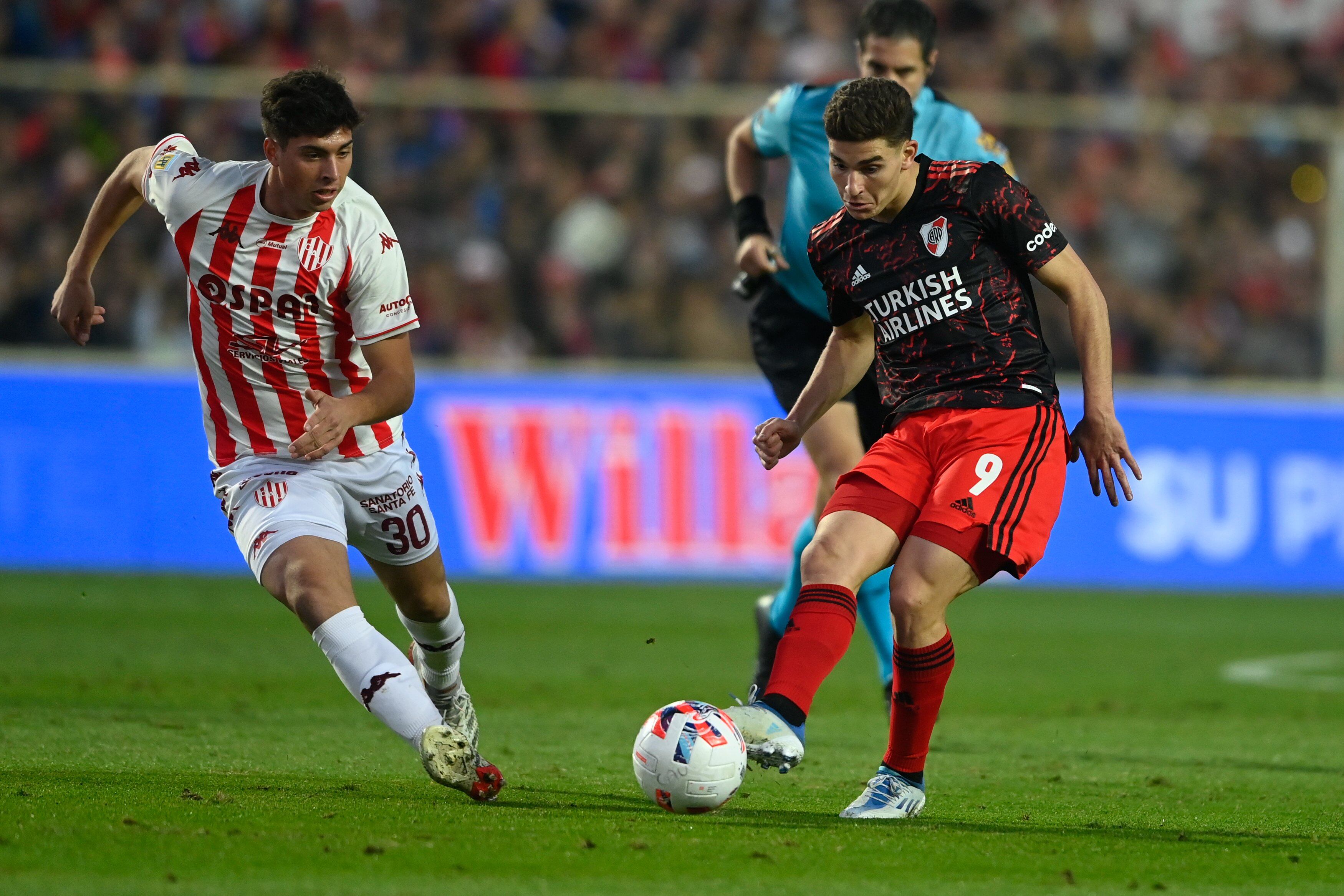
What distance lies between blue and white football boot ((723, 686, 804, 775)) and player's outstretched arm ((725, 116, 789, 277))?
2.19 metres

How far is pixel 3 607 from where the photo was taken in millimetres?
10023

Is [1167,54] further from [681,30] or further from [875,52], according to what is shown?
[875,52]

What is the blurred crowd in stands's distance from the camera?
11891 millimetres

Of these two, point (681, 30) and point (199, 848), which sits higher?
point (681, 30)

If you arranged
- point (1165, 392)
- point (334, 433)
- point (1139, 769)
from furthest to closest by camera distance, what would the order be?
point (1165, 392) < point (1139, 769) < point (334, 433)

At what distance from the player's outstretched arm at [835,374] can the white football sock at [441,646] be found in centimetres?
115

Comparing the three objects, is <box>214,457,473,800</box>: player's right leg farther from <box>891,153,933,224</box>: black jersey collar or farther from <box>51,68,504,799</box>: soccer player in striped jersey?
<box>891,153,933,224</box>: black jersey collar

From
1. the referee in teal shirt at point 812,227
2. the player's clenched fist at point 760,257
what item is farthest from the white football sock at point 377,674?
the player's clenched fist at point 760,257

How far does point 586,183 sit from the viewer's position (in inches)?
508

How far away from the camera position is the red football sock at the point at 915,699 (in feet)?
15.1

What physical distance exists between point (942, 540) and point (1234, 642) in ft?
21.3

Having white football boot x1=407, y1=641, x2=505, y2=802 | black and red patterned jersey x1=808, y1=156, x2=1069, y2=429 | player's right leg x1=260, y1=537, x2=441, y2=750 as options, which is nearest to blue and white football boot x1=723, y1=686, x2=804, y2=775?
white football boot x1=407, y1=641, x2=505, y2=802

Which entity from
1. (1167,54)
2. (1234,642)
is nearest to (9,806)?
(1234,642)

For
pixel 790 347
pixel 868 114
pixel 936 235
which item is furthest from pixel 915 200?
pixel 790 347
